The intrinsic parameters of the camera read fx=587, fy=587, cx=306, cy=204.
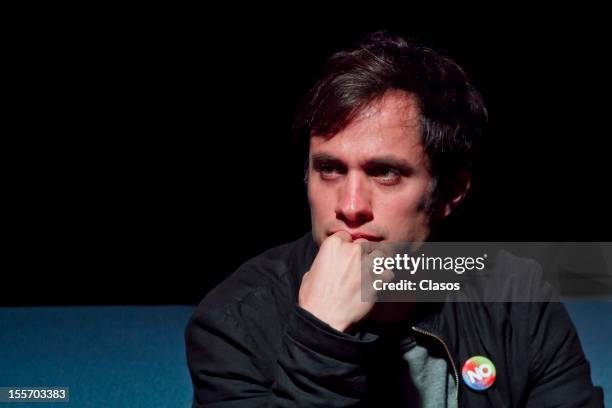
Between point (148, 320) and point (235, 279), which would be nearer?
point (235, 279)

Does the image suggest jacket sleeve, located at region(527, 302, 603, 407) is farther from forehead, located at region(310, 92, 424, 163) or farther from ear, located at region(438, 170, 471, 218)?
forehead, located at region(310, 92, 424, 163)

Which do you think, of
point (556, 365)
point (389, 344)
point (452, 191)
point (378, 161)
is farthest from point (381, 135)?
point (556, 365)

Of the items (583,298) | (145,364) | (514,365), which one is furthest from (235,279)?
(583,298)

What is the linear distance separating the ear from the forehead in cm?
15

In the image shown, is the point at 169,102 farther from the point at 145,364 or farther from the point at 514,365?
the point at 514,365

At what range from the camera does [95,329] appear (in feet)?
6.98

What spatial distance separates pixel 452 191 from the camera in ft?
4.06

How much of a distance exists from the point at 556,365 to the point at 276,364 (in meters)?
0.55

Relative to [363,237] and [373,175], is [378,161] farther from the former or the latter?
[363,237]

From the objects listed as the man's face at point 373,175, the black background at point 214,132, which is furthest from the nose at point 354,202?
the black background at point 214,132

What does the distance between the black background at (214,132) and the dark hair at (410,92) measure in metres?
1.93

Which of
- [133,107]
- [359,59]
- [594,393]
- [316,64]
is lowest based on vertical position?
[594,393]

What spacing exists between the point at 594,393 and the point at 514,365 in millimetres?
148

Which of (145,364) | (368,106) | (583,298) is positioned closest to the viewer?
(368,106)
